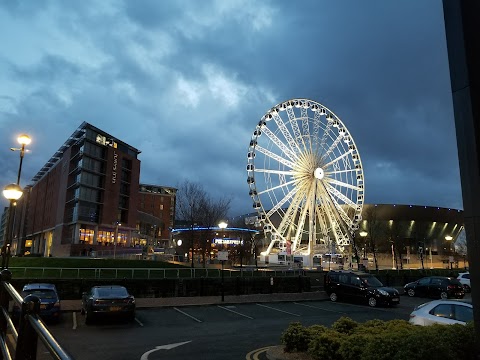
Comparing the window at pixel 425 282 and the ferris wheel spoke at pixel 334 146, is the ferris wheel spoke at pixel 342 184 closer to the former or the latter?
the ferris wheel spoke at pixel 334 146

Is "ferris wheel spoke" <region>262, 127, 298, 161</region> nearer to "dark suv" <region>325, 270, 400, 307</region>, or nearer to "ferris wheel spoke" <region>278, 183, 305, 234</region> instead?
"ferris wheel spoke" <region>278, 183, 305, 234</region>

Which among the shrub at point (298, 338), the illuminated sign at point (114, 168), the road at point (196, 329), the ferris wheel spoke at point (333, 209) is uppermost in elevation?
the illuminated sign at point (114, 168)

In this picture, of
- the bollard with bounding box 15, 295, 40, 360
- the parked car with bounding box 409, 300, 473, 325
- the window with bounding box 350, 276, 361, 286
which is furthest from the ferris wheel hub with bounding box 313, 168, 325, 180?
the bollard with bounding box 15, 295, 40, 360

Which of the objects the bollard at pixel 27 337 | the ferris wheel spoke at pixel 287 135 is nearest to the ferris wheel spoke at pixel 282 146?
the ferris wheel spoke at pixel 287 135

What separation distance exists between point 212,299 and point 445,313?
55.9 ft

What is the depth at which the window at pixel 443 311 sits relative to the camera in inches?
454

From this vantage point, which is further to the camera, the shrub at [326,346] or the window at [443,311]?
the window at [443,311]

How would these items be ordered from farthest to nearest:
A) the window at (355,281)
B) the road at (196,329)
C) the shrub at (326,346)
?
the window at (355,281) < the road at (196,329) < the shrub at (326,346)

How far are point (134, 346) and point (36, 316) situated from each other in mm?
11213

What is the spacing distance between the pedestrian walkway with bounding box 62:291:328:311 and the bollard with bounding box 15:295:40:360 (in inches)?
797

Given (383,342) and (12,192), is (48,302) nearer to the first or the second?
(12,192)

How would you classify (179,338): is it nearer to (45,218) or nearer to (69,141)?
(69,141)

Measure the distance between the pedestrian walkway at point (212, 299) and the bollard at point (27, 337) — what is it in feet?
66.4

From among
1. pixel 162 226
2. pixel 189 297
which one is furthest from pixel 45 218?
pixel 189 297
